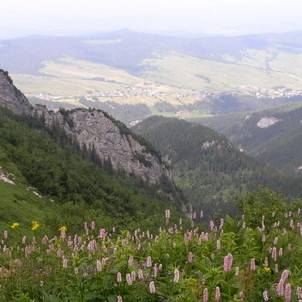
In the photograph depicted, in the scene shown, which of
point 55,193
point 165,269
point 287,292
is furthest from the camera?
point 55,193

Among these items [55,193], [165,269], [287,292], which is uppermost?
[287,292]

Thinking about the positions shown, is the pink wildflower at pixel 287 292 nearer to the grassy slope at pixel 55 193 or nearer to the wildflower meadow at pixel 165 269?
the wildflower meadow at pixel 165 269

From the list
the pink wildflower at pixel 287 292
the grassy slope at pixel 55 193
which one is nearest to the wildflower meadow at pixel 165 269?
the pink wildflower at pixel 287 292

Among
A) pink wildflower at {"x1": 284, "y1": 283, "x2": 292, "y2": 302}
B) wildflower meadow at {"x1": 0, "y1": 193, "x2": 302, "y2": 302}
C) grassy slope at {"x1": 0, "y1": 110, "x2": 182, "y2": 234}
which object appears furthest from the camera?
grassy slope at {"x1": 0, "y1": 110, "x2": 182, "y2": 234}

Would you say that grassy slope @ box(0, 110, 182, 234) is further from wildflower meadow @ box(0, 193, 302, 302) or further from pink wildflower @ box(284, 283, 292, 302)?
pink wildflower @ box(284, 283, 292, 302)

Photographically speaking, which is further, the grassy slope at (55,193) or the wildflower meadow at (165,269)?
the grassy slope at (55,193)

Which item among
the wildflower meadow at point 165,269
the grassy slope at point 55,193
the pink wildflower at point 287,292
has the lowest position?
the grassy slope at point 55,193

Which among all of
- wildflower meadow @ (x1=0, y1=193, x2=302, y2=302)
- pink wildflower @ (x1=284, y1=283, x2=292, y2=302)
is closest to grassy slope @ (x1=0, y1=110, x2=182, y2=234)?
wildflower meadow @ (x1=0, y1=193, x2=302, y2=302)

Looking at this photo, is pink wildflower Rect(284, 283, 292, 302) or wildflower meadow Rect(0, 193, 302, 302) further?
wildflower meadow Rect(0, 193, 302, 302)

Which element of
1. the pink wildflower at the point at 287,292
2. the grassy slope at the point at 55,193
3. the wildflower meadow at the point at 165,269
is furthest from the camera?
the grassy slope at the point at 55,193

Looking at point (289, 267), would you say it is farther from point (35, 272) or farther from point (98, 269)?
point (35, 272)

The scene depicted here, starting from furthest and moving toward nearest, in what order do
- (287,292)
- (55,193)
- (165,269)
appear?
(55,193), (165,269), (287,292)

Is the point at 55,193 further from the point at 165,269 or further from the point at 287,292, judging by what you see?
the point at 287,292

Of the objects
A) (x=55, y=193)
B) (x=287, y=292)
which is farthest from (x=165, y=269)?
(x=55, y=193)
